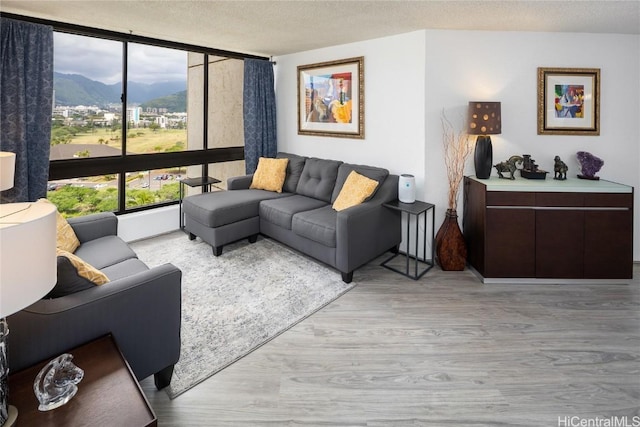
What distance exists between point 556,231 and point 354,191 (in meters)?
1.84

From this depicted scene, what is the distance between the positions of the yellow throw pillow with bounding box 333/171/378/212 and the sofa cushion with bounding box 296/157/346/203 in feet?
1.35

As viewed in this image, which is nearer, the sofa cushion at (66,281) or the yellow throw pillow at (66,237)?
the sofa cushion at (66,281)

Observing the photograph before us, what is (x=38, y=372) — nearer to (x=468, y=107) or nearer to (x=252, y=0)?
(x=252, y=0)

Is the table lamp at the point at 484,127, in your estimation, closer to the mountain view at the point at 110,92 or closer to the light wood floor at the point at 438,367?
the light wood floor at the point at 438,367

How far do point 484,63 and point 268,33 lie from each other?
88.1 inches

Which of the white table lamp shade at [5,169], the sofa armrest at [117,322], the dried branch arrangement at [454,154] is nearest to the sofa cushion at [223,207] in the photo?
the white table lamp shade at [5,169]

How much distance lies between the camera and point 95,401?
1.30 meters

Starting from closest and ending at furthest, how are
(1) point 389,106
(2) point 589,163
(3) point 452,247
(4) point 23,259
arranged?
(4) point 23,259 → (2) point 589,163 → (3) point 452,247 → (1) point 389,106

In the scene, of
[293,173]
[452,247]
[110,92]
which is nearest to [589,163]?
[452,247]

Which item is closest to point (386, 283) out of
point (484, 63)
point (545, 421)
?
point (545, 421)

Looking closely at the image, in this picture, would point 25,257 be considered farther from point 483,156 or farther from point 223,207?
point 483,156

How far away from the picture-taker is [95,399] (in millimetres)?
1310

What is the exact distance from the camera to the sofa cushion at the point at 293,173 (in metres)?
4.84

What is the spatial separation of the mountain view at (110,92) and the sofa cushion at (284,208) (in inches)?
73.8
